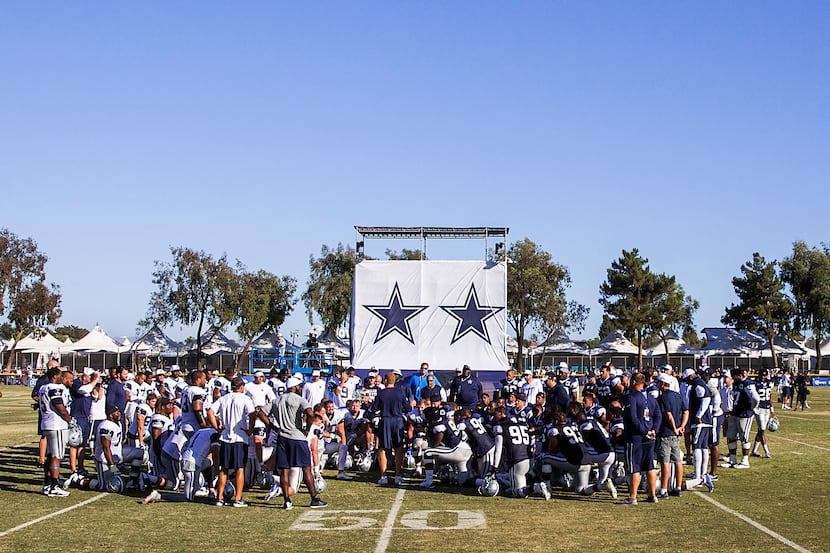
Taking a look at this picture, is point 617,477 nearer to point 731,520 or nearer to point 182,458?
point 731,520

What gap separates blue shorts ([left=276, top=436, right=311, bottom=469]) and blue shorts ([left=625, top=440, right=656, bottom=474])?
429 cm

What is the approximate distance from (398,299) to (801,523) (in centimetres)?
2044

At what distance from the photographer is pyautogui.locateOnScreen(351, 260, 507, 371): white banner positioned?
98.9 feet

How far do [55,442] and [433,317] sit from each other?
18122mm

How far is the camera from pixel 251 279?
221 feet

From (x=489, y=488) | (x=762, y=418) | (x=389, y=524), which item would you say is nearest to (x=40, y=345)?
(x=762, y=418)

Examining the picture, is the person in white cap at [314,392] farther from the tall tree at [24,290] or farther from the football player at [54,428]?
the tall tree at [24,290]

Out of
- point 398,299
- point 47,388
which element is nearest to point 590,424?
point 47,388

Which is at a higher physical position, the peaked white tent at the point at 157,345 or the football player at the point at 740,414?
the peaked white tent at the point at 157,345

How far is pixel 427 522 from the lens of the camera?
36.6 feet

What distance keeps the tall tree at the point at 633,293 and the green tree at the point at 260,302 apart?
23901mm

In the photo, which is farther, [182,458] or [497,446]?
[497,446]

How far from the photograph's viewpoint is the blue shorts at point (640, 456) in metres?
12.5

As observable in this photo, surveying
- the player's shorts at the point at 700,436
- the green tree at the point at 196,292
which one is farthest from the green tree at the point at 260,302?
the player's shorts at the point at 700,436
